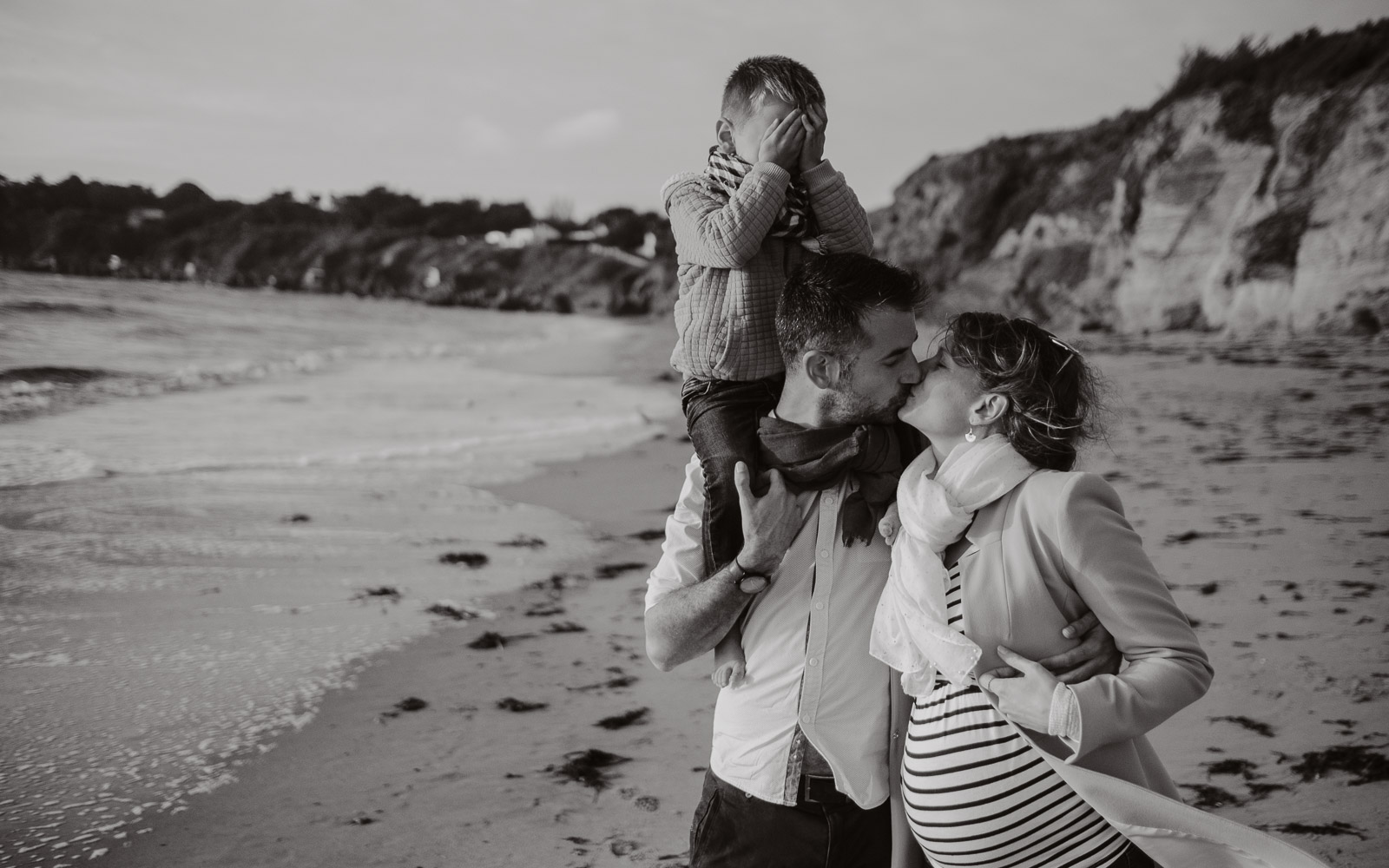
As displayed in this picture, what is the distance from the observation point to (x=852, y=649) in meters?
1.72

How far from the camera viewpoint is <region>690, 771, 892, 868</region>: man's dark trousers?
171 cm

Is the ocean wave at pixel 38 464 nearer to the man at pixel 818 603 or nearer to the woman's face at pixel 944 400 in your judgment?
the man at pixel 818 603

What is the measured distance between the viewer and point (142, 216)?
2586cm

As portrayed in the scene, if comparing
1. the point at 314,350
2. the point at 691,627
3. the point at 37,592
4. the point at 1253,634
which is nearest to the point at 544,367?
the point at 314,350

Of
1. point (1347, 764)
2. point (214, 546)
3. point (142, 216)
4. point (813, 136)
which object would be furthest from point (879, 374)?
point (142, 216)

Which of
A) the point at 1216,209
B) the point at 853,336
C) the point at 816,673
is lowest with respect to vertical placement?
the point at 816,673

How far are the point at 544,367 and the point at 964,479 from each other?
15.3m

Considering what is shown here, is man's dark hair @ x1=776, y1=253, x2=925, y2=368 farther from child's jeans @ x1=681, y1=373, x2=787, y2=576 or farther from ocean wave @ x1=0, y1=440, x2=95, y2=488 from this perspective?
ocean wave @ x1=0, y1=440, x2=95, y2=488

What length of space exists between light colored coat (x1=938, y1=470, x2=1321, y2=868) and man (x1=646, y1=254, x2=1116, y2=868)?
26 centimetres

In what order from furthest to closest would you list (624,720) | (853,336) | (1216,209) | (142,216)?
(142,216) < (1216,209) < (624,720) < (853,336)

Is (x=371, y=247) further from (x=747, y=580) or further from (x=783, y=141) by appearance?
(x=747, y=580)

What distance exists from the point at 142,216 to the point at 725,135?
28419mm

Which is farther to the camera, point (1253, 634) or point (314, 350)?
point (314, 350)

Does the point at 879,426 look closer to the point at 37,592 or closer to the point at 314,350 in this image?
the point at 37,592
